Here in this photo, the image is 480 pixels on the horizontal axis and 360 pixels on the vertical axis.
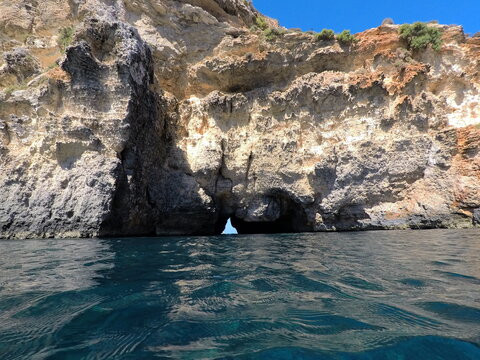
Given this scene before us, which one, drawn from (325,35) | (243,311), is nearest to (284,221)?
(325,35)

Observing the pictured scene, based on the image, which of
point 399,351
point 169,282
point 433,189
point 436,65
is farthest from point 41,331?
point 436,65

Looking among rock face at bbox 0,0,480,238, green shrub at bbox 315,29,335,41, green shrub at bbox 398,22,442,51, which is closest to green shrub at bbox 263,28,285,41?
rock face at bbox 0,0,480,238

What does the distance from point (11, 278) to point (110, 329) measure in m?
Answer: 3.01

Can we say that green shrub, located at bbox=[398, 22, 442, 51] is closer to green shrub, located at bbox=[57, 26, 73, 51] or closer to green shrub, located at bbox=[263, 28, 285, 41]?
green shrub, located at bbox=[263, 28, 285, 41]

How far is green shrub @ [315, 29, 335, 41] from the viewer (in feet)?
58.4

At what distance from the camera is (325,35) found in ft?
58.9

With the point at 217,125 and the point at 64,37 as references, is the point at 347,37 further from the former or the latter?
the point at 64,37

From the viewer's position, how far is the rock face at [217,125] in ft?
43.5

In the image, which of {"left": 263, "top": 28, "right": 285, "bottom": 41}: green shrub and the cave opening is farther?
{"left": 263, "top": 28, "right": 285, "bottom": 41}: green shrub

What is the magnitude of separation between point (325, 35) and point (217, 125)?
8962 millimetres

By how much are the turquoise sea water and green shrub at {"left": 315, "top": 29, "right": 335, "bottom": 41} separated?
16.7m

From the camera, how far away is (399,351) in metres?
2.12

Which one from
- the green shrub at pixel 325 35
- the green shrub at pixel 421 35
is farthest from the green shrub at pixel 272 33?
the green shrub at pixel 421 35

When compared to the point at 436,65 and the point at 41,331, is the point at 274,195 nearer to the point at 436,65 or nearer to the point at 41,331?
the point at 436,65
